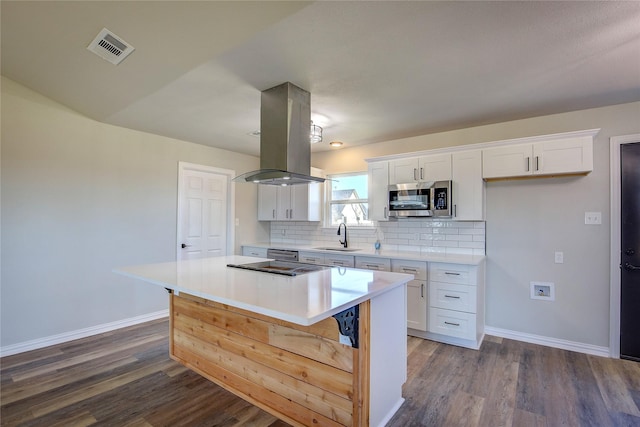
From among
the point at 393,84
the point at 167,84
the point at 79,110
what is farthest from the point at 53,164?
the point at 393,84

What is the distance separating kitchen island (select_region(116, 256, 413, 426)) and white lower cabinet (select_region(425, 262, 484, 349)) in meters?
1.18

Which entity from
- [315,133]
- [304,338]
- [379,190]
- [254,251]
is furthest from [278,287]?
[254,251]

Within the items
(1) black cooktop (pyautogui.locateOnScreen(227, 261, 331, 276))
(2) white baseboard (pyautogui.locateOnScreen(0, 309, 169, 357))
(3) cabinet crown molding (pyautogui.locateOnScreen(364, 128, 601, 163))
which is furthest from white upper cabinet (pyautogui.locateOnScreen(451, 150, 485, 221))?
(2) white baseboard (pyautogui.locateOnScreen(0, 309, 169, 357))

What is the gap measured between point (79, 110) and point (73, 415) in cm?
292

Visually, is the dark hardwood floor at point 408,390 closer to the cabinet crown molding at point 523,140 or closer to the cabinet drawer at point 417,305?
the cabinet drawer at point 417,305

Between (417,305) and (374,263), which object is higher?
(374,263)

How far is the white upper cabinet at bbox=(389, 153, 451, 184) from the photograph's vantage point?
11.5 ft

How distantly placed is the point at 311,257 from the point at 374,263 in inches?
37.0

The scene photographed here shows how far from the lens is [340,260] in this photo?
3.93 meters

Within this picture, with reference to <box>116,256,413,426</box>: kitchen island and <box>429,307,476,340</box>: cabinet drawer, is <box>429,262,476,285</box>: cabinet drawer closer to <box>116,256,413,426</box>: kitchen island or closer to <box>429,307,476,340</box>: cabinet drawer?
<box>429,307,476,340</box>: cabinet drawer

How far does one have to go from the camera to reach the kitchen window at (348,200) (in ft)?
15.1

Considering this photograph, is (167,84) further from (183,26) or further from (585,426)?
(585,426)

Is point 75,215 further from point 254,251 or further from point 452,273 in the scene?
point 452,273

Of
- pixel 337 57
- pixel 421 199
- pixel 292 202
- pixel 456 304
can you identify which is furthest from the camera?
pixel 292 202
